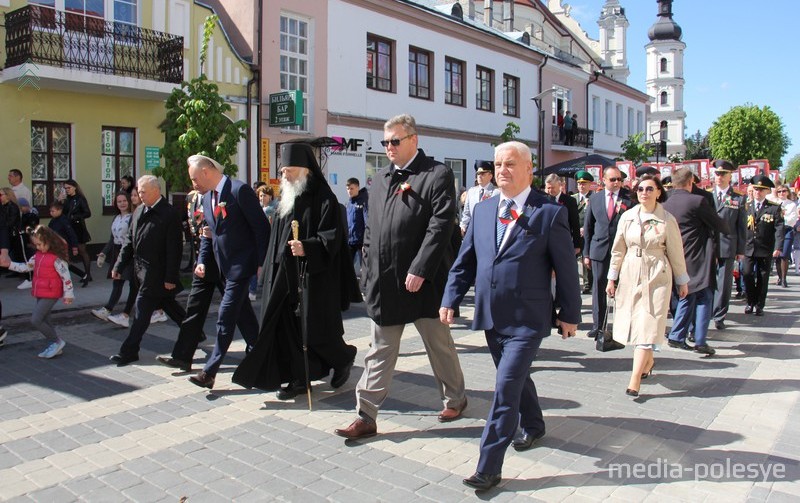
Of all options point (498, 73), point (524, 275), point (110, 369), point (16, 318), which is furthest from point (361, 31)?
point (524, 275)

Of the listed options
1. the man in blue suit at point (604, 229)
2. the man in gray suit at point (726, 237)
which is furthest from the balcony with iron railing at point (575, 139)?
the man in blue suit at point (604, 229)

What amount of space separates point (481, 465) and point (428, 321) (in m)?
1.25

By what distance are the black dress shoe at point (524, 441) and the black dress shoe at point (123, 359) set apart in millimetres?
4036

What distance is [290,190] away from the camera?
5.43 meters

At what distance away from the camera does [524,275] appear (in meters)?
3.98

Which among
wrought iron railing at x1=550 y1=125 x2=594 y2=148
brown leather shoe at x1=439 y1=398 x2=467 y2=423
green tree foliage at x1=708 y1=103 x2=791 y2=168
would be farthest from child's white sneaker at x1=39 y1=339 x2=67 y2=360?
green tree foliage at x1=708 y1=103 x2=791 y2=168

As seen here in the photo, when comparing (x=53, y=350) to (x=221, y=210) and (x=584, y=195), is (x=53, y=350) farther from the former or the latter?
(x=584, y=195)

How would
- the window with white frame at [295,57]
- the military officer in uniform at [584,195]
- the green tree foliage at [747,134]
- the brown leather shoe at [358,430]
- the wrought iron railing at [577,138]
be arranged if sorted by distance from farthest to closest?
the green tree foliage at [747,134] → the wrought iron railing at [577,138] → the window with white frame at [295,57] → the military officer in uniform at [584,195] → the brown leather shoe at [358,430]

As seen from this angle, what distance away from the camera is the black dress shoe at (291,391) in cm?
557

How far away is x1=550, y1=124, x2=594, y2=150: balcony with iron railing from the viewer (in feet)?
109

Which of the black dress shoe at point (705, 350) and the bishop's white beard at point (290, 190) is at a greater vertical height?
the bishop's white beard at point (290, 190)

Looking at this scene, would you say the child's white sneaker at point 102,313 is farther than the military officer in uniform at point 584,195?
No

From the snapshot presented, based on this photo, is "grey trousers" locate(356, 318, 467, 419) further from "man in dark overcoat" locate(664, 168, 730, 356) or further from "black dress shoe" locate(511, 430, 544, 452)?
"man in dark overcoat" locate(664, 168, 730, 356)

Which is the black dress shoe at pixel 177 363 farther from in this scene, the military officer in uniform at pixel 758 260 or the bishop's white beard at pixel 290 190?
the military officer in uniform at pixel 758 260
